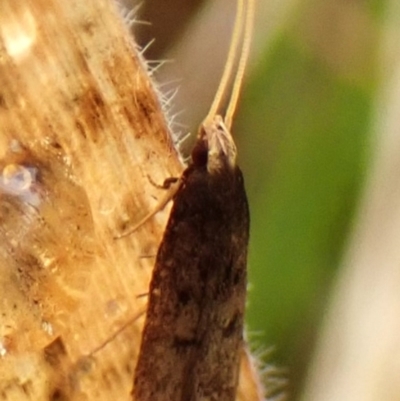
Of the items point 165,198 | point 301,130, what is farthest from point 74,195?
point 301,130

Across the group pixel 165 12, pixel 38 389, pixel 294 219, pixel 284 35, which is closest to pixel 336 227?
pixel 294 219

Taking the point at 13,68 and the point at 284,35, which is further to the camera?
the point at 284,35

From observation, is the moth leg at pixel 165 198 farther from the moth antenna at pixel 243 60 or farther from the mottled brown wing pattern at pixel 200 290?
the moth antenna at pixel 243 60

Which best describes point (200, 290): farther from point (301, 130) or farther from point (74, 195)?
point (301, 130)

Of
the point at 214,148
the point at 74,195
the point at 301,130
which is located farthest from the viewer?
the point at 301,130

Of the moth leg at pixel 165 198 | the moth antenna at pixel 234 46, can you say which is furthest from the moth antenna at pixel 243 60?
the moth leg at pixel 165 198

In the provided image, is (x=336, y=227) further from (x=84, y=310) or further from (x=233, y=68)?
(x=84, y=310)
